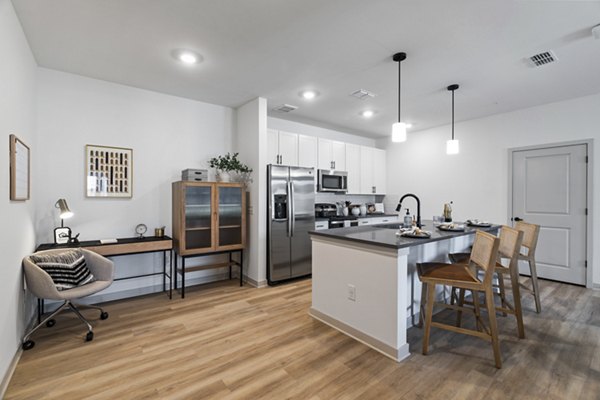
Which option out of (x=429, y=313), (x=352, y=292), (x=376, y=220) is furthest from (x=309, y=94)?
(x=429, y=313)

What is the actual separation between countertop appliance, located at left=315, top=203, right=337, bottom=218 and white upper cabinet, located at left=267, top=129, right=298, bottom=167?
92cm

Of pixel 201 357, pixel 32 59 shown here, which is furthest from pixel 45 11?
pixel 201 357

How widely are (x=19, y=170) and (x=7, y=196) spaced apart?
1.28ft

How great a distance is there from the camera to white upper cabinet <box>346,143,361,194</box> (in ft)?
18.6

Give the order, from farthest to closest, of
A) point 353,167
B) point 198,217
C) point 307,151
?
1. point 353,167
2. point 307,151
3. point 198,217

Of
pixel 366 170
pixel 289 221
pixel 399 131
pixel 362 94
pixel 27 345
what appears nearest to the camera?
pixel 27 345

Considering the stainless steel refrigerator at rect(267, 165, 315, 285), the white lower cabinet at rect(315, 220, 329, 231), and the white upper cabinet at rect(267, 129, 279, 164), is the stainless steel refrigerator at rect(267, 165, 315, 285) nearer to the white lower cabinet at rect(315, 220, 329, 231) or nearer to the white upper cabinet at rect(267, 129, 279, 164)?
the white lower cabinet at rect(315, 220, 329, 231)

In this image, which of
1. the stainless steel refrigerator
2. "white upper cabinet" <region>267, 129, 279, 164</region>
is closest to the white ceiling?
"white upper cabinet" <region>267, 129, 279, 164</region>

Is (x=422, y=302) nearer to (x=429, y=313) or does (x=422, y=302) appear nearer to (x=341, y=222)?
(x=429, y=313)

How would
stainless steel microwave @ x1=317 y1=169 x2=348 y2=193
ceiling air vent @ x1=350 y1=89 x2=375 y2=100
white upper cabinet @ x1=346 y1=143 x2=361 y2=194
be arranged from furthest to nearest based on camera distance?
white upper cabinet @ x1=346 y1=143 x2=361 y2=194 < stainless steel microwave @ x1=317 y1=169 x2=348 y2=193 < ceiling air vent @ x1=350 y1=89 x2=375 y2=100

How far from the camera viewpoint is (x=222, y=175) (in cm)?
404

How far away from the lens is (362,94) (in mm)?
3904

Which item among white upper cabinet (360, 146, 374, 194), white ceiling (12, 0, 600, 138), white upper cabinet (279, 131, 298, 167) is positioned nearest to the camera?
white ceiling (12, 0, 600, 138)

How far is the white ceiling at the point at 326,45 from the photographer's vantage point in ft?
7.14
